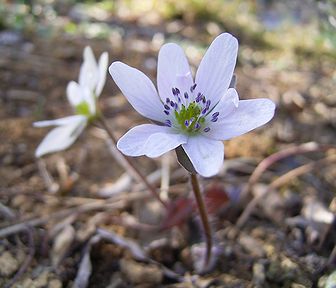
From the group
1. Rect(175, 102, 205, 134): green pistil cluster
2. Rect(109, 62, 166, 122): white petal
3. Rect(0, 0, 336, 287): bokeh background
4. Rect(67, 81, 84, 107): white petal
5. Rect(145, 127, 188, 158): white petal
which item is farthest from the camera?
Rect(0, 0, 336, 287): bokeh background

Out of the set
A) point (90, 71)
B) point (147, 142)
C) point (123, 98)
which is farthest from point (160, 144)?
point (123, 98)

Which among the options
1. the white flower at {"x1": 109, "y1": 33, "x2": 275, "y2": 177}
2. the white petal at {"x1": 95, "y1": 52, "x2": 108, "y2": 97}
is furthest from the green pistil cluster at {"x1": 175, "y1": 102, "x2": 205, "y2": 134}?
the white petal at {"x1": 95, "y1": 52, "x2": 108, "y2": 97}

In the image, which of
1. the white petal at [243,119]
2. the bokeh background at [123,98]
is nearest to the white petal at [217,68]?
the white petal at [243,119]

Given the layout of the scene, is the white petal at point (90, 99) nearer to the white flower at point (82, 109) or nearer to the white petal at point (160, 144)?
the white flower at point (82, 109)

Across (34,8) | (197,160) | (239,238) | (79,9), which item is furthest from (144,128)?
(79,9)

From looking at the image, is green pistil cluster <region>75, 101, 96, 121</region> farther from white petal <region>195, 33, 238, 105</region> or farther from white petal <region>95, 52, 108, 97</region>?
white petal <region>195, 33, 238, 105</region>

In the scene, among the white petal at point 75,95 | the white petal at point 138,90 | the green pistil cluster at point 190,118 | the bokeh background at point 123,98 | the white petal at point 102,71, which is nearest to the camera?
the white petal at point 138,90
